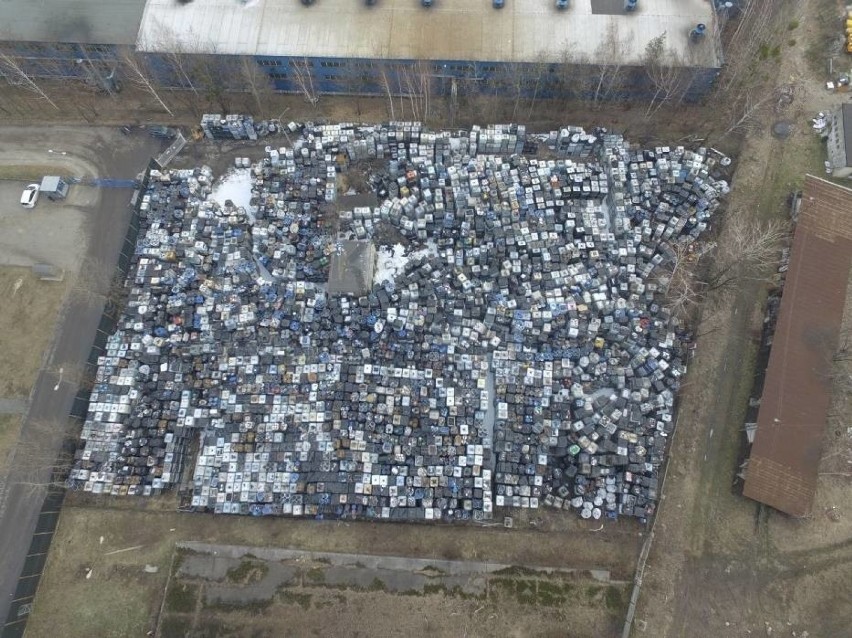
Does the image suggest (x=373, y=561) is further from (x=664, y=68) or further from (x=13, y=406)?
(x=664, y=68)

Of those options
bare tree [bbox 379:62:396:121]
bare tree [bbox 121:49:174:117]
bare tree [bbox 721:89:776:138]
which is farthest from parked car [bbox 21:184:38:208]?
bare tree [bbox 721:89:776:138]

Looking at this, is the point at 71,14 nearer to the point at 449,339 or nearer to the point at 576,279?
the point at 449,339

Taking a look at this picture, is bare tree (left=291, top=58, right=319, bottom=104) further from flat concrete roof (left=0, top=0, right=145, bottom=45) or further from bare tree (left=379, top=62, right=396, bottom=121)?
flat concrete roof (left=0, top=0, right=145, bottom=45)

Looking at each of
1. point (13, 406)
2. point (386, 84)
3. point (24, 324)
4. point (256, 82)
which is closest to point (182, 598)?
point (13, 406)

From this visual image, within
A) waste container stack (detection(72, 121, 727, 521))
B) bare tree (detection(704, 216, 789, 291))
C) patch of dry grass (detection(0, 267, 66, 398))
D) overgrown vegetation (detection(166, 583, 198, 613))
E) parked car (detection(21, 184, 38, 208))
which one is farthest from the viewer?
parked car (detection(21, 184, 38, 208))

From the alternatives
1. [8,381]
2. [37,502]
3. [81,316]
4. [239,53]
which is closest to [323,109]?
[239,53]
